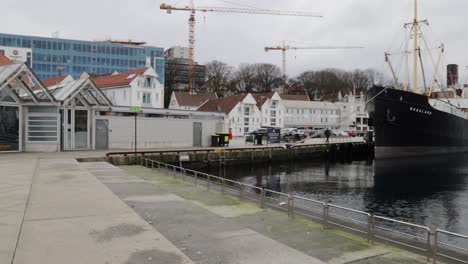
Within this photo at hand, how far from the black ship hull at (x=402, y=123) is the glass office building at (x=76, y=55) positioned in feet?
233

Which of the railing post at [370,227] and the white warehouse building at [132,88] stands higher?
A: the white warehouse building at [132,88]

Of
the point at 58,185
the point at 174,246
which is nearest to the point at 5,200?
the point at 58,185

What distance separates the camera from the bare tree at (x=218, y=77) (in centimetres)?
11119

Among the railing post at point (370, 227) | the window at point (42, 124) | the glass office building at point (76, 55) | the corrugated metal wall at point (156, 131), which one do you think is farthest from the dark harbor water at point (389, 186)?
the glass office building at point (76, 55)

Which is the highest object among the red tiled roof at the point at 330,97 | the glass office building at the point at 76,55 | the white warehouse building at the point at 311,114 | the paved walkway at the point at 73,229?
the glass office building at the point at 76,55

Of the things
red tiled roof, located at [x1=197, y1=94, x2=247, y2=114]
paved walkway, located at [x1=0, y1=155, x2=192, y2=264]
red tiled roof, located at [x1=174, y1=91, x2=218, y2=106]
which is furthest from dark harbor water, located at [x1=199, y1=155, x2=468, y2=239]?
red tiled roof, located at [x1=174, y1=91, x2=218, y2=106]

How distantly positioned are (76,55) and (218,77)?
3975 centimetres

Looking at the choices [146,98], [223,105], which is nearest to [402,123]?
[146,98]

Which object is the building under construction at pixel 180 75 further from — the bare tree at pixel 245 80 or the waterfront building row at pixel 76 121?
the waterfront building row at pixel 76 121

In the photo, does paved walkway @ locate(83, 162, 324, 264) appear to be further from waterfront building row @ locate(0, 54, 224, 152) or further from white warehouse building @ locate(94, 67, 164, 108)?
white warehouse building @ locate(94, 67, 164, 108)

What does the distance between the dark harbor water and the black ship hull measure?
3.89m

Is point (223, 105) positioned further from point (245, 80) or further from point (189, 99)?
point (245, 80)

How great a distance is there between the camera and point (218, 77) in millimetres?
111188

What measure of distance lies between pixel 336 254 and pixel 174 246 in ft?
9.30
